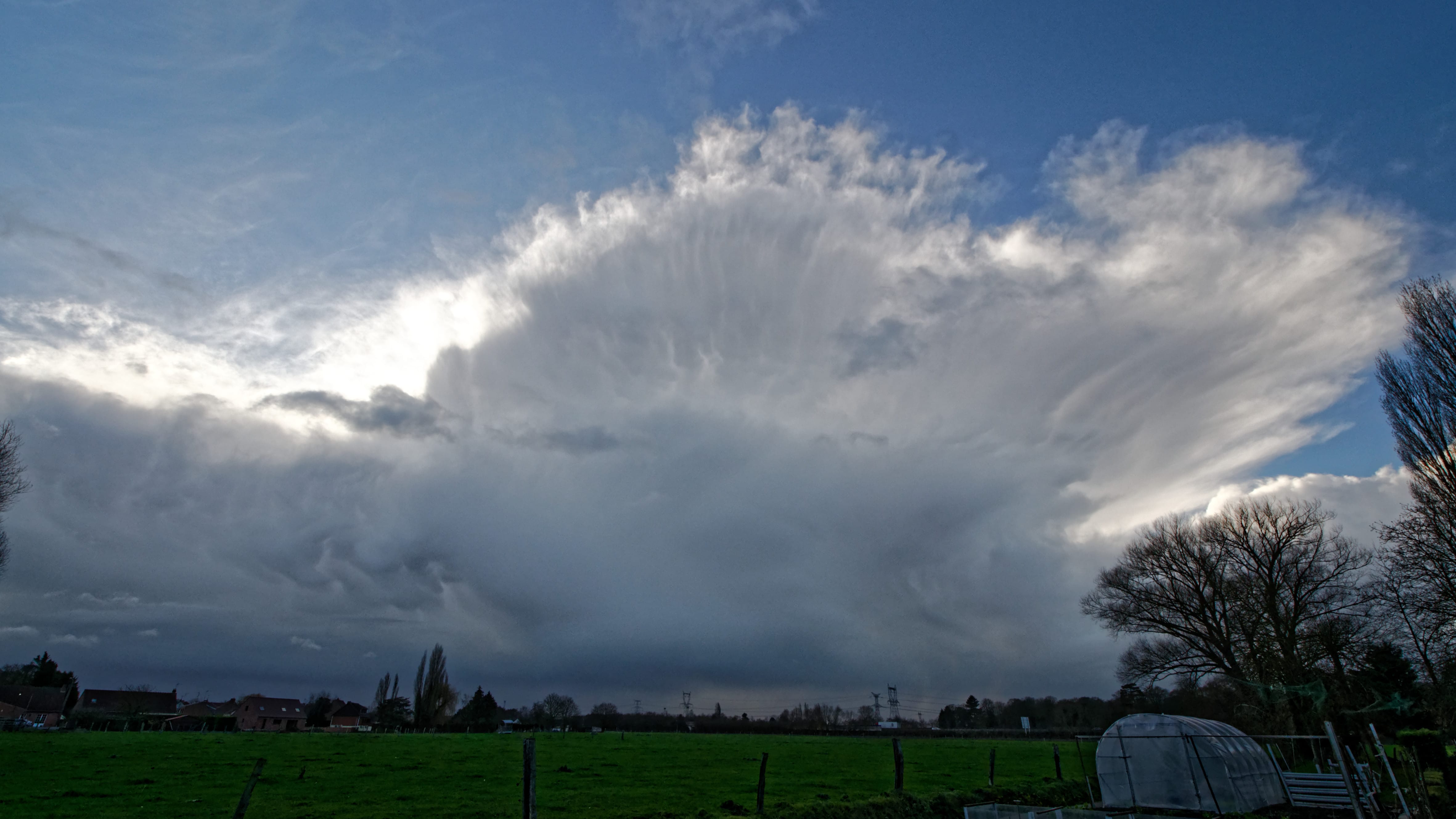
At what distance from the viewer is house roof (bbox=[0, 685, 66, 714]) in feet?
356

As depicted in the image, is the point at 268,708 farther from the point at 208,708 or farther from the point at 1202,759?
the point at 1202,759

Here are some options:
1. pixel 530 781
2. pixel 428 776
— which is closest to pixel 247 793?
pixel 530 781

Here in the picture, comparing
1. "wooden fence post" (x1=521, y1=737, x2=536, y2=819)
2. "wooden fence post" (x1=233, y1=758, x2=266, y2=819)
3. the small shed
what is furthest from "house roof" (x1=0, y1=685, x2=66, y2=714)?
the small shed

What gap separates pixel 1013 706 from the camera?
16550 cm

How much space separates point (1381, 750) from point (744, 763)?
120ft

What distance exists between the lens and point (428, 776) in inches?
1479

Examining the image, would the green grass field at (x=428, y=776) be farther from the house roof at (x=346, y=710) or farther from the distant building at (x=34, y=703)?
the house roof at (x=346, y=710)

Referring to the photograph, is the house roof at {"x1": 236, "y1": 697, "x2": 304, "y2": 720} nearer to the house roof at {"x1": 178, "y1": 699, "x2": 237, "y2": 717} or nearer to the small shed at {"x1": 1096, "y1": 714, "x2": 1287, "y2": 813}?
the house roof at {"x1": 178, "y1": 699, "x2": 237, "y2": 717}

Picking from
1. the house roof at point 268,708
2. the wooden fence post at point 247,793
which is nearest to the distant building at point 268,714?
the house roof at point 268,708

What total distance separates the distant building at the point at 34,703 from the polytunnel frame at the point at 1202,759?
141207 mm

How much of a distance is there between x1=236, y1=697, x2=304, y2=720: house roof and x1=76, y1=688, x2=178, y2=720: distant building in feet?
38.6

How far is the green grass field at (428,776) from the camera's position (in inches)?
1050

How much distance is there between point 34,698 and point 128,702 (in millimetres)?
44656

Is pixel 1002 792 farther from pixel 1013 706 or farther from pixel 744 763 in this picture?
pixel 1013 706
